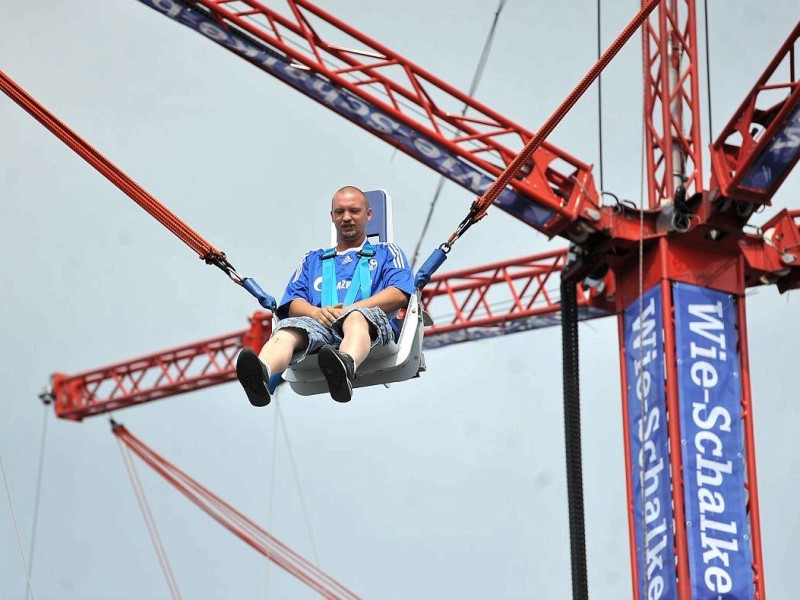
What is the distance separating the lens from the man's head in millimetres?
11633

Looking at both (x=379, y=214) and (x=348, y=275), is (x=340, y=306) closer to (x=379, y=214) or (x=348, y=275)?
(x=348, y=275)

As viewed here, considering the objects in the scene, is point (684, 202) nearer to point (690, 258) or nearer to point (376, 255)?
point (690, 258)

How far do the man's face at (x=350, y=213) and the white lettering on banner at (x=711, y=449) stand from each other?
7894mm

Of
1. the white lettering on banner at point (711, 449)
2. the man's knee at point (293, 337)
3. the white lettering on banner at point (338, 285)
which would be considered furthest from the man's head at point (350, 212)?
the white lettering on banner at point (711, 449)

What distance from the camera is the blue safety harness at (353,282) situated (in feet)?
38.0

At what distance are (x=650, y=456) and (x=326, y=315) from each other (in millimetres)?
8643

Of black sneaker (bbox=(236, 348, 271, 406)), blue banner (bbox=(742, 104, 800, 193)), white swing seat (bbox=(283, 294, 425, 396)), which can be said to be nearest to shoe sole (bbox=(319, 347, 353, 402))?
black sneaker (bbox=(236, 348, 271, 406))

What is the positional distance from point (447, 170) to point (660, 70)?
7.83ft

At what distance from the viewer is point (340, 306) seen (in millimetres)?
11414

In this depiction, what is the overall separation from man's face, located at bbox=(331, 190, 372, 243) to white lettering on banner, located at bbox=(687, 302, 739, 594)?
311 inches

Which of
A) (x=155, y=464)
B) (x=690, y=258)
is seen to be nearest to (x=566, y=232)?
(x=690, y=258)

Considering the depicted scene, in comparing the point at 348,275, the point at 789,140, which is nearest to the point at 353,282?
the point at 348,275

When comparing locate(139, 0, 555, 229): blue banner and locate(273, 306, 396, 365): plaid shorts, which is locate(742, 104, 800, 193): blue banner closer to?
locate(139, 0, 555, 229): blue banner

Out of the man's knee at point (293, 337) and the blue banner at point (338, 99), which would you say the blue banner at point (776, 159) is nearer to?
the blue banner at point (338, 99)
